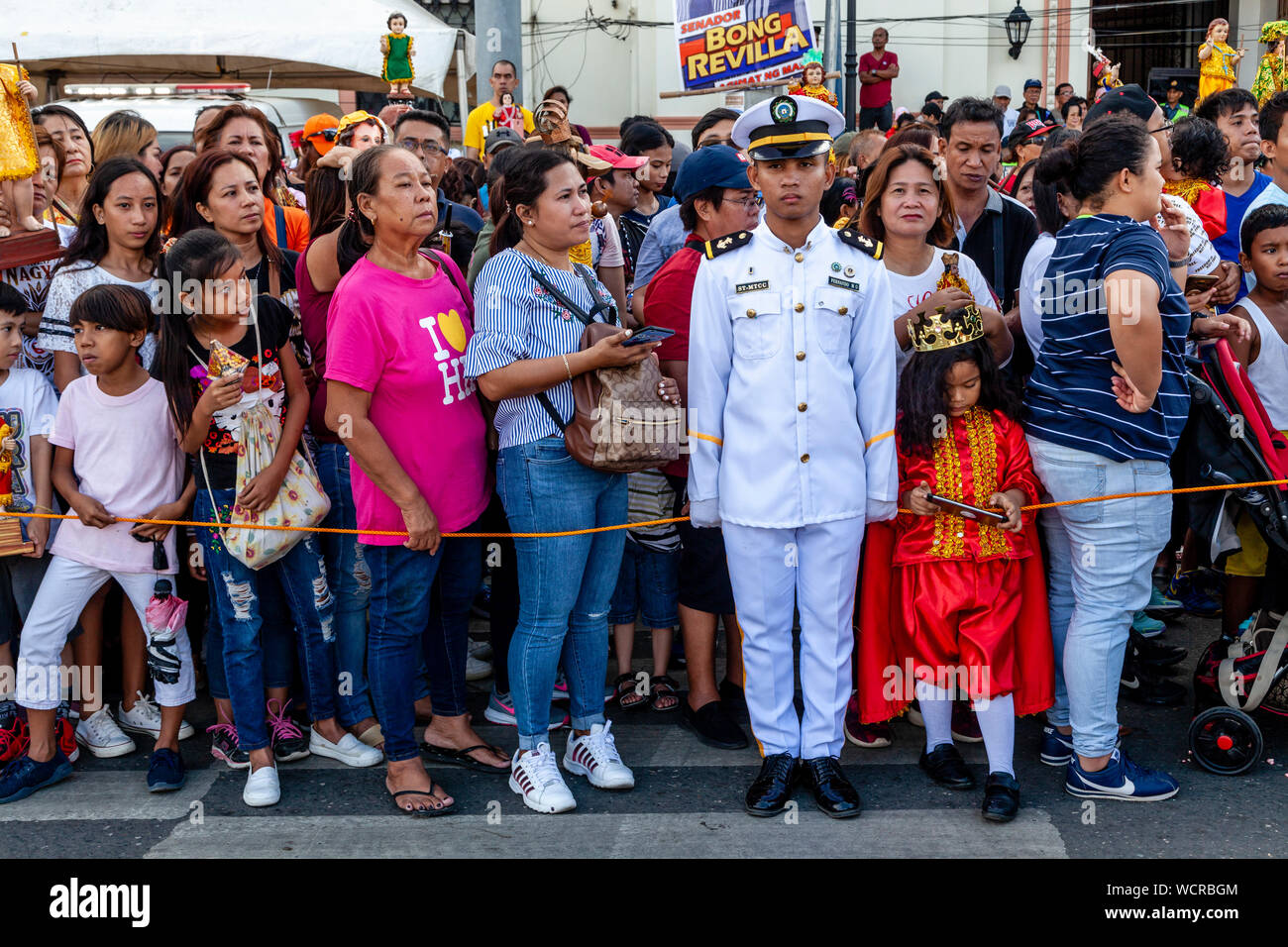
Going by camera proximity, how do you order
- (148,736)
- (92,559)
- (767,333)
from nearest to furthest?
(767,333) → (92,559) → (148,736)

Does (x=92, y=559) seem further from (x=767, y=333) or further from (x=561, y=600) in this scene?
(x=767, y=333)

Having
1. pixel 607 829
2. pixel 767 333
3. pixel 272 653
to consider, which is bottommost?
pixel 607 829

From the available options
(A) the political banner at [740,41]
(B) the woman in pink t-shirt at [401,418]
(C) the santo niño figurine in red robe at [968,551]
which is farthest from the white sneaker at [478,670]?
(A) the political banner at [740,41]

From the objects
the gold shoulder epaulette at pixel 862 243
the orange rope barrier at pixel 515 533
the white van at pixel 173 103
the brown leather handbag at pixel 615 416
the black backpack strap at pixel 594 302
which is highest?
the white van at pixel 173 103

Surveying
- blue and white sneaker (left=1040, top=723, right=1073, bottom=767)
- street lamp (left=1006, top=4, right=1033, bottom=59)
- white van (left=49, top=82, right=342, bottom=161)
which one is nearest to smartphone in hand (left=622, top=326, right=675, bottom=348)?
blue and white sneaker (left=1040, top=723, right=1073, bottom=767)

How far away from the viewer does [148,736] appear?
4.75 m

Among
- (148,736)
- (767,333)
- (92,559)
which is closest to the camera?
(767,333)

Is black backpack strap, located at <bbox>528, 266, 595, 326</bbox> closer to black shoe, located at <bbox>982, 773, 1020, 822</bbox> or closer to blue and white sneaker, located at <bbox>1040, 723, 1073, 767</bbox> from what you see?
black shoe, located at <bbox>982, 773, 1020, 822</bbox>

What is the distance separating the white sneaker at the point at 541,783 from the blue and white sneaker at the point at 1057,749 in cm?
161

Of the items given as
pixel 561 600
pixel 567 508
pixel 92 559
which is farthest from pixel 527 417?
pixel 92 559

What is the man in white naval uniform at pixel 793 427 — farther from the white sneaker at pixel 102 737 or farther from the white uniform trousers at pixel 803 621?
the white sneaker at pixel 102 737

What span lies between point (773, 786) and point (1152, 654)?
1846 millimetres

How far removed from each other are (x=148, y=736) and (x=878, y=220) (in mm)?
3309

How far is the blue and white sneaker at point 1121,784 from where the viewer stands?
13.0 ft
